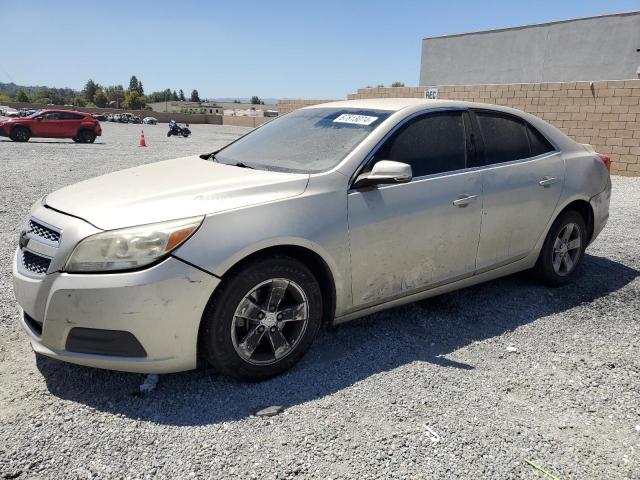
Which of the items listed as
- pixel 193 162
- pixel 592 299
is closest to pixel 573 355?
pixel 592 299

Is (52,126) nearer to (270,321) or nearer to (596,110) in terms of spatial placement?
(596,110)

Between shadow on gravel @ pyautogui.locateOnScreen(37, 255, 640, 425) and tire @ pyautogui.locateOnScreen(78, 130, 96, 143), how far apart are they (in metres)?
22.1

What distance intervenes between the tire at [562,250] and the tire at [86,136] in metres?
22.5

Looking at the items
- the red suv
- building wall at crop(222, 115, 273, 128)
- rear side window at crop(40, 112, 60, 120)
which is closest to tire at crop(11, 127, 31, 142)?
the red suv

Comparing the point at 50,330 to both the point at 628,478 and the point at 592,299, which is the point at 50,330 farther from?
the point at 592,299

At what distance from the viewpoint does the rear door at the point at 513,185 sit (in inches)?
151

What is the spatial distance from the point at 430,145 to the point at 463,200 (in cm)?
46

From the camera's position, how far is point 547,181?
4.20 meters

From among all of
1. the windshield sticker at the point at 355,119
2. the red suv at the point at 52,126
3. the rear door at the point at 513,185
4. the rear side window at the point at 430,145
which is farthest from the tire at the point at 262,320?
the red suv at the point at 52,126

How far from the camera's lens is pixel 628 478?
2.27 metres

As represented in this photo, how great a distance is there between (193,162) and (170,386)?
1675mm

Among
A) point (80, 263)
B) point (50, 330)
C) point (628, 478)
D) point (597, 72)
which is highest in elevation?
point (597, 72)

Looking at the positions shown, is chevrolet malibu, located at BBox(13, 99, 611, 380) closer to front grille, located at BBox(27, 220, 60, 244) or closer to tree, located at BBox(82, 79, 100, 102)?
front grille, located at BBox(27, 220, 60, 244)

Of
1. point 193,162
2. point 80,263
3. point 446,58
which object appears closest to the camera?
point 80,263
